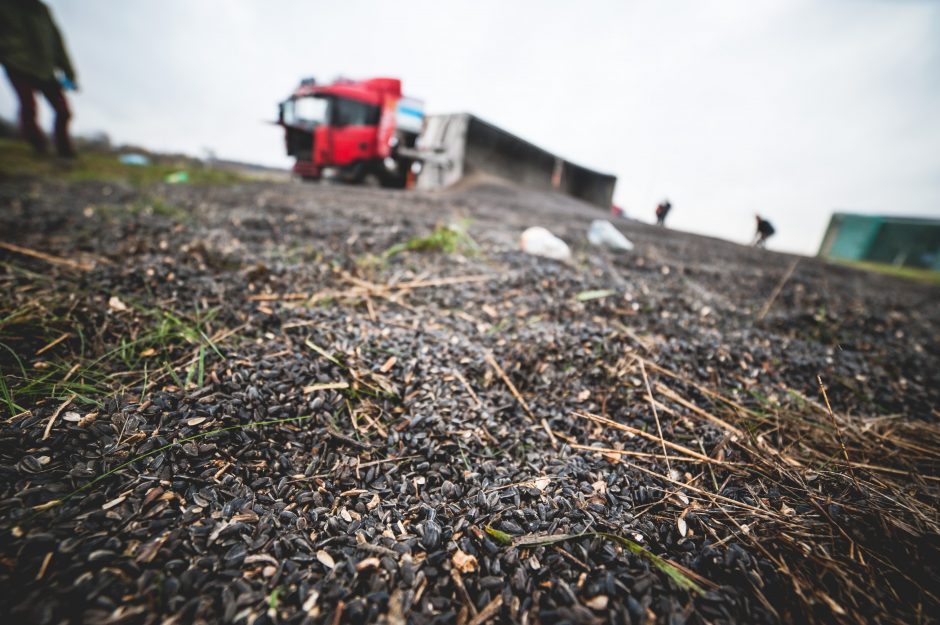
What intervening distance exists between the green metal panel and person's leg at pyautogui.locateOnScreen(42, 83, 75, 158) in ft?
115

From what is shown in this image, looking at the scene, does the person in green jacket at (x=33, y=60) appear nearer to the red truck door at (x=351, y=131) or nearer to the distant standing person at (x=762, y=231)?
the red truck door at (x=351, y=131)

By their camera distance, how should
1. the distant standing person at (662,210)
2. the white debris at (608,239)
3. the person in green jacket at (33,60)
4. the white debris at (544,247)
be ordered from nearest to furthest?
the white debris at (544,247)
the white debris at (608,239)
the person in green jacket at (33,60)
the distant standing person at (662,210)

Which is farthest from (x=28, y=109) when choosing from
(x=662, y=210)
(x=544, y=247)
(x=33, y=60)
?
(x=662, y=210)

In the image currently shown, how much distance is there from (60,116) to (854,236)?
3622cm

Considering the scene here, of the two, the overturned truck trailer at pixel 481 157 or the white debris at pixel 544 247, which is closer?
the white debris at pixel 544 247

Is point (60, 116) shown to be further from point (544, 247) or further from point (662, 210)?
point (662, 210)

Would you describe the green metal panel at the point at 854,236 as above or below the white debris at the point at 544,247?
above

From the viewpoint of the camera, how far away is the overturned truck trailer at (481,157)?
10836mm

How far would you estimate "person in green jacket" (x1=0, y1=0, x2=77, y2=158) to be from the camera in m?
5.89

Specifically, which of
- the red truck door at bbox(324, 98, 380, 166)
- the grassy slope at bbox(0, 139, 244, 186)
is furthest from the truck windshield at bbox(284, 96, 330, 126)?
the grassy slope at bbox(0, 139, 244, 186)

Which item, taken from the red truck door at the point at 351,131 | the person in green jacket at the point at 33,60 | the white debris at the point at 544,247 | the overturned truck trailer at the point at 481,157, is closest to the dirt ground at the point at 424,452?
the white debris at the point at 544,247

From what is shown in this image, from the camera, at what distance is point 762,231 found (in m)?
9.70

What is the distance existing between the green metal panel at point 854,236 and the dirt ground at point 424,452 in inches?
1117

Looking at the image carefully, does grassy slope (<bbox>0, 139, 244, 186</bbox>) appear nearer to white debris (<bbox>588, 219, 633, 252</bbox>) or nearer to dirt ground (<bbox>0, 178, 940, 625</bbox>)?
dirt ground (<bbox>0, 178, 940, 625</bbox>)
